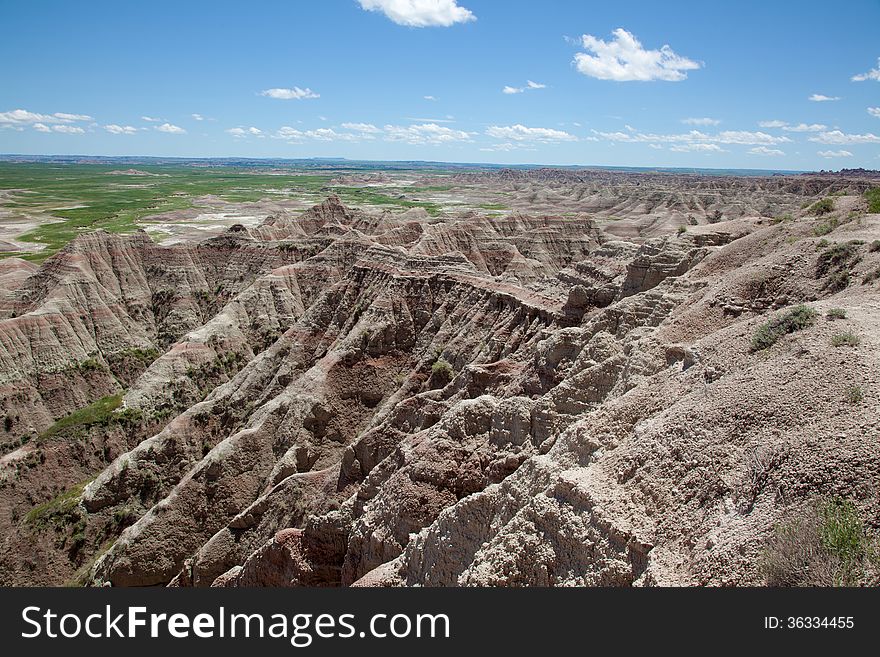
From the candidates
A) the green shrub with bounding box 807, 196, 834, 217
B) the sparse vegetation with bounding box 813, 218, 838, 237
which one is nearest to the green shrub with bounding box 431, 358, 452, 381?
the sparse vegetation with bounding box 813, 218, 838, 237

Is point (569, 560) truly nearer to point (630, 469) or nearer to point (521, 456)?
point (630, 469)

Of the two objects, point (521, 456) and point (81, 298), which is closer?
point (521, 456)

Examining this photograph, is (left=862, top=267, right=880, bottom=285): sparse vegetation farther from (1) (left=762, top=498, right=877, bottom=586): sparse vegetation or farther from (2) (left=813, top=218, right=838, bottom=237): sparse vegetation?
(1) (left=762, top=498, right=877, bottom=586): sparse vegetation

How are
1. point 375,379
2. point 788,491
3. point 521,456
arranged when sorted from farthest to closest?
point 375,379 → point 521,456 → point 788,491

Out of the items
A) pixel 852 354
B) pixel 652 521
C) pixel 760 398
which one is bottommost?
pixel 652 521

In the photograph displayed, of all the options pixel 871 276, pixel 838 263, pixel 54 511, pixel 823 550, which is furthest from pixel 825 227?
pixel 54 511

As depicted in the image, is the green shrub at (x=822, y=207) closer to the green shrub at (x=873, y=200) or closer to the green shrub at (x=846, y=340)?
the green shrub at (x=873, y=200)

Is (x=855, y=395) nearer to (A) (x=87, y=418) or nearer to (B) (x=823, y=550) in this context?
(B) (x=823, y=550)

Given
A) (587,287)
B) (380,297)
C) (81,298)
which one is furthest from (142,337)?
(587,287)
